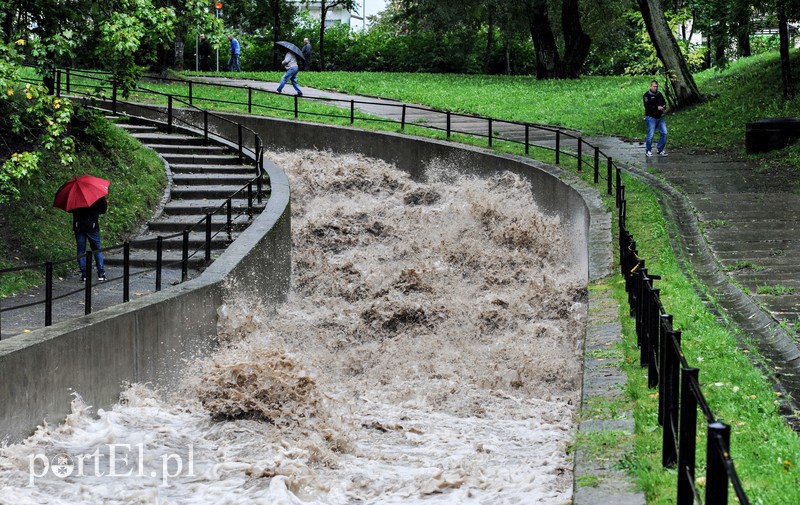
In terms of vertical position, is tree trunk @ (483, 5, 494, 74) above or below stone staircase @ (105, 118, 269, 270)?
above

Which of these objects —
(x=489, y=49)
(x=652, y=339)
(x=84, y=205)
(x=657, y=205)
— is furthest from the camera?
(x=489, y=49)

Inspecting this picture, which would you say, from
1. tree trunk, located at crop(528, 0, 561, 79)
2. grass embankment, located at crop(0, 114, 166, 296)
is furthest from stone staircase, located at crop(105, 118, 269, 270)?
tree trunk, located at crop(528, 0, 561, 79)

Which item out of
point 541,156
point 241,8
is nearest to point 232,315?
point 541,156

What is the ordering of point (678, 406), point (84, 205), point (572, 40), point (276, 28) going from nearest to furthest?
point (678, 406) → point (84, 205) → point (572, 40) → point (276, 28)

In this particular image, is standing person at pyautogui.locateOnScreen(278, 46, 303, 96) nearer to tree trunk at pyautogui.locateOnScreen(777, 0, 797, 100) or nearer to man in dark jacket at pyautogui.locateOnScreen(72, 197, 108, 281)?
tree trunk at pyautogui.locateOnScreen(777, 0, 797, 100)

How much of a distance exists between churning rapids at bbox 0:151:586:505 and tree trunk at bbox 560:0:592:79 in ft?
66.6

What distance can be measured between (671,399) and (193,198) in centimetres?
1428

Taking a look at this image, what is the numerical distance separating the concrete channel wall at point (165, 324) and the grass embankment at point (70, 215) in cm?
225

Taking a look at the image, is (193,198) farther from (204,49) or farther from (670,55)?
(204,49)

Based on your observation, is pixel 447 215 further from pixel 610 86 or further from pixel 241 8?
pixel 241 8

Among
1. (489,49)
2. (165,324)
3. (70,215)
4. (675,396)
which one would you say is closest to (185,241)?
(165,324)

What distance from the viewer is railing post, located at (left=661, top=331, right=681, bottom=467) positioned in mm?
6266

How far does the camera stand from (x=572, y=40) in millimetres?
41062

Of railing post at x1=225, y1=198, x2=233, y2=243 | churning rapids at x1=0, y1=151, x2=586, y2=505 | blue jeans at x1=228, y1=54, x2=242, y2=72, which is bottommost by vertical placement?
churning rapids at x1=0, y1=151, x2=586, y2=505
